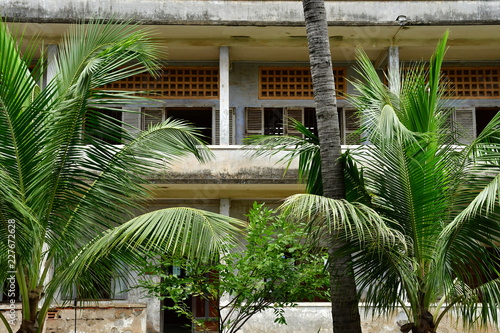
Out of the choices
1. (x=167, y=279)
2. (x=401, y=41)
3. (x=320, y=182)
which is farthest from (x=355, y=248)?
(x=401, y=41)

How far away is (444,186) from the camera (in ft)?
18.9

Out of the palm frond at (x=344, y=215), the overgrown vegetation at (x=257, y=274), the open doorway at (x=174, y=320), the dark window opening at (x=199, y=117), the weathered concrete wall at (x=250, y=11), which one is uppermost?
the weathered concrete wall at (x=250, y=11)

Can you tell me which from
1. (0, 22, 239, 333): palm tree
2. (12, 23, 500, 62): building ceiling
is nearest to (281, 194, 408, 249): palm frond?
(0, 22, 239, 333): palm tree

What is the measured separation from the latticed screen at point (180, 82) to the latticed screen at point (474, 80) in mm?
5207

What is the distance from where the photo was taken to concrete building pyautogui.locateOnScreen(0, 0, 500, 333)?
38.4 feet

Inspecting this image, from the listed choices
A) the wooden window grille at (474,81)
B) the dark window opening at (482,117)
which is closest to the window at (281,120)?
the wooden window grille at (474,81)

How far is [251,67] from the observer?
13.6 meters

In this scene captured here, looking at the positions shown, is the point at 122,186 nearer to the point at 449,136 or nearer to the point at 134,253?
the point at 134,253

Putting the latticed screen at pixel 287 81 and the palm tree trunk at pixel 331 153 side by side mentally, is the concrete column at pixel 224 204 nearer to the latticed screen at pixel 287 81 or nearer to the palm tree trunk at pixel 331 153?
the latticed screen at pixel 287 81

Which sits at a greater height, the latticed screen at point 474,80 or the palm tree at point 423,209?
the latticed screen at point 474,80

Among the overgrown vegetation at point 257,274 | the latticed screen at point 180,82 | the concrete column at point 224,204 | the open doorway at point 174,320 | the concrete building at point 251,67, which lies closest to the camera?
the overgrown vegetation at point 257,274

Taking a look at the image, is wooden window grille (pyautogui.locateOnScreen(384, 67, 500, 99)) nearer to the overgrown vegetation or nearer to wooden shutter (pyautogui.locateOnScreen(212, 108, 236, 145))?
wooden shutter (pyautogui.locateOnScreen(212, 108, 236, 145))

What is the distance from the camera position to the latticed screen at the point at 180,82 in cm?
1336

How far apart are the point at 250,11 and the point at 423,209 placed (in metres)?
7.36
